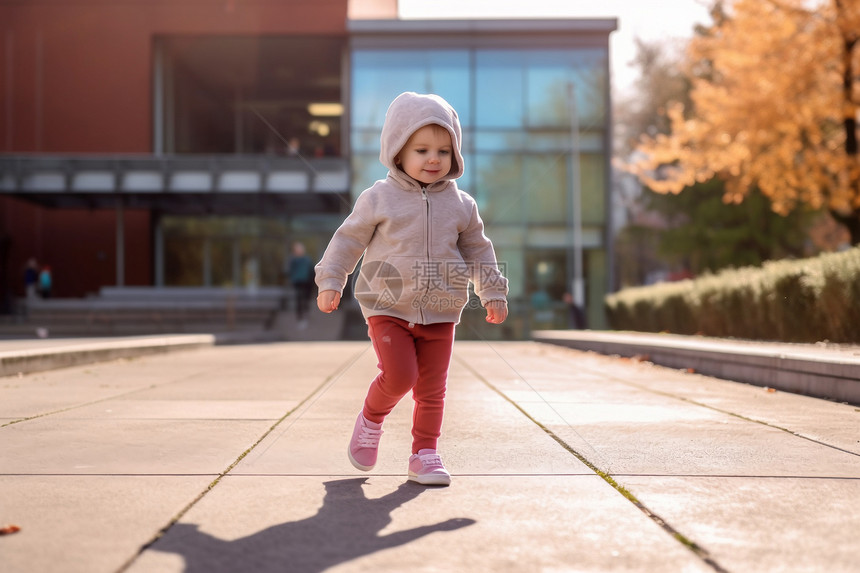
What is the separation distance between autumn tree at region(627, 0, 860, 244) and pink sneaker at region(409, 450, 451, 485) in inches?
573

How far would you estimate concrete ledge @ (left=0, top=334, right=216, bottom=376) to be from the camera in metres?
9.03

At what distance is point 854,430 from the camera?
5320 mm

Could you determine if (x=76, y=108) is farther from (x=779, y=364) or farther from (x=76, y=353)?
(x=779, y=364)

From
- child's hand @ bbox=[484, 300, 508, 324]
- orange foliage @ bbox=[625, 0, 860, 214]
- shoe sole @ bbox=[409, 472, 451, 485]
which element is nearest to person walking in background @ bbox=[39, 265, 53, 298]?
orange foliage @ bbox=[625, 0, 860, 214]

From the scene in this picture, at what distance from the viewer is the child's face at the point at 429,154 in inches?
156

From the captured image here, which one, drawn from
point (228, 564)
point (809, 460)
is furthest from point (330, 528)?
point (809, 460)

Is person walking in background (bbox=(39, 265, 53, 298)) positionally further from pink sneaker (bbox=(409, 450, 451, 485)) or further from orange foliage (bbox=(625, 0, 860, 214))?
pink sneaker (bbox=(409, 450, 451, 485))

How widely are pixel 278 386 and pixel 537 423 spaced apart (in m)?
3.40

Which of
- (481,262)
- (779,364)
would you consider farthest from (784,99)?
(481,262)

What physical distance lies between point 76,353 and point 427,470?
322 inches

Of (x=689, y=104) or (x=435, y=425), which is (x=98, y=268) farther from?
(x=435, y=425)

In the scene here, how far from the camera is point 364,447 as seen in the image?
3934 mm

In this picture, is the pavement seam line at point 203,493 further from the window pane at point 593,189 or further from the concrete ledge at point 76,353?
the window pane at point 593,189

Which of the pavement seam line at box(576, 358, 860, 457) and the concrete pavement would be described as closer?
the concrete pavement
